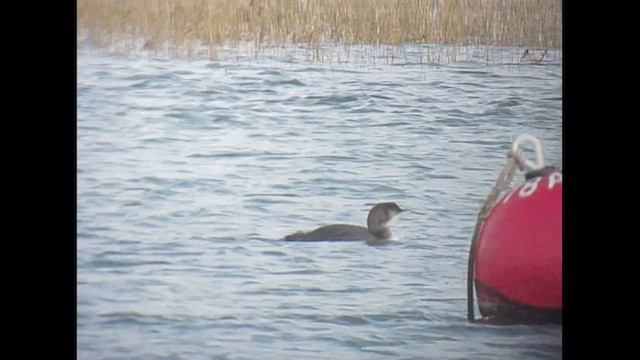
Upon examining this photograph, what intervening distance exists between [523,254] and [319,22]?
1099mm

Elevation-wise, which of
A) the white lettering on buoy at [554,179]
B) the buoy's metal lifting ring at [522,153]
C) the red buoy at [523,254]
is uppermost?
the buoy's metal lifting ring at [522,153]

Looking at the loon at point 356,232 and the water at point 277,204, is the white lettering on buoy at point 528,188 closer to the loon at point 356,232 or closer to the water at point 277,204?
the water at point 277,204

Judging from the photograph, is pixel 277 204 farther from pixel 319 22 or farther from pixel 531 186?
pixel 531 186

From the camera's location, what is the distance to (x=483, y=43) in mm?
3635

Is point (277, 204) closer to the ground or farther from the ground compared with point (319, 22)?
closer to the ground

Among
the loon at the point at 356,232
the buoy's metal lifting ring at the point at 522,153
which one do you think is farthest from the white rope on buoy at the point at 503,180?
the loon at the point at 356,232

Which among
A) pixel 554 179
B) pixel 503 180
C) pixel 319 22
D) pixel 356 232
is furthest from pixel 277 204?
pixel 554 179

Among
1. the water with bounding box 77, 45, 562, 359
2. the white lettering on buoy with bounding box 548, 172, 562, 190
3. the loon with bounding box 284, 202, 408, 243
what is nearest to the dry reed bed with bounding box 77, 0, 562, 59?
the water with bounding box 77, 45, 562, 359

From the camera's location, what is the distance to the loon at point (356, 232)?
3.53m

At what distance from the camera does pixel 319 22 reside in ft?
11.7

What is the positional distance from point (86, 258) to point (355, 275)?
3.10 ft

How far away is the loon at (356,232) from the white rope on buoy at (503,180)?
31 centimetres

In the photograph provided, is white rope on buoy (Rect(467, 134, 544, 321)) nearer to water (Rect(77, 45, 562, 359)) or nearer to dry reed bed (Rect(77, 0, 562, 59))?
water (Rect(77, 45, 562, 359))
